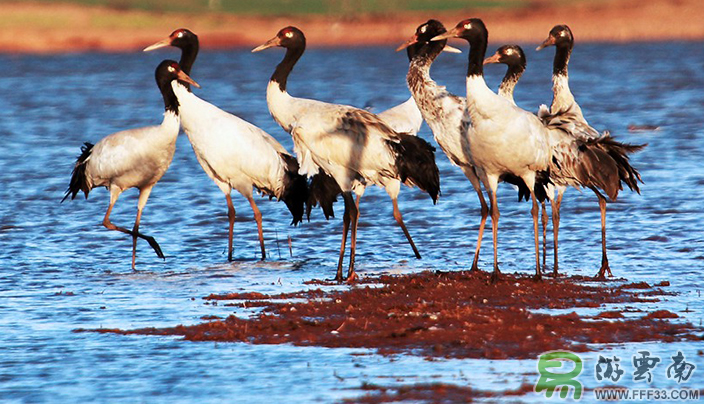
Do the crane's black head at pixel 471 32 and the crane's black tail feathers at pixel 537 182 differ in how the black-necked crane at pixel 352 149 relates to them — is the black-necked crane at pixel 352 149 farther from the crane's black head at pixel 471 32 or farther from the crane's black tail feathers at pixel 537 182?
the crane's black head at pixel 471 32

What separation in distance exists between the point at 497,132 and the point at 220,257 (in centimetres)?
375

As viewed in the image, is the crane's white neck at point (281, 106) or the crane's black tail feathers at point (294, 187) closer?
the crane's white neck at point (281, 106)

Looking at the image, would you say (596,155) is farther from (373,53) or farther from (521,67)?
(373,53)

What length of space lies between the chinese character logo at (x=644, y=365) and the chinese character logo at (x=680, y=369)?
0.35 ft

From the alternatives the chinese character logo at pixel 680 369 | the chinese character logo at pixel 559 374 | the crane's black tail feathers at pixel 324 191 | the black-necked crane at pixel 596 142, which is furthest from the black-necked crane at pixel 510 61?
the chinese character logo at pixel 680 369

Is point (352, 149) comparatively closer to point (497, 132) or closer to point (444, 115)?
point (444, 115)

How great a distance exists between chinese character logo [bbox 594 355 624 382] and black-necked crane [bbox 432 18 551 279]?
98.7 inches

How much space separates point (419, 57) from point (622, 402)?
480 centimetres

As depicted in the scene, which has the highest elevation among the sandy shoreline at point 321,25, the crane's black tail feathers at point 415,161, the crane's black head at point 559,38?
the crane's black head at point 559,38

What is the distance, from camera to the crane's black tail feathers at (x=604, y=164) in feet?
33.4

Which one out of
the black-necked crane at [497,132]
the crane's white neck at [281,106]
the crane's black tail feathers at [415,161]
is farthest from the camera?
the crane's white neck at [281,106]

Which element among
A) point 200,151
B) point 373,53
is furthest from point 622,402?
point 373,53

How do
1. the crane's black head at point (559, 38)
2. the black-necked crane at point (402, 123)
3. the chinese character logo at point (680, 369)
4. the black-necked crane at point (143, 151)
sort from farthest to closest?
the black-necked crane at point (143, 151) < the black-necked crane at point (402, 123) < the crane's black head at point (559, 38) < the chinese character logo at point (680, 369)

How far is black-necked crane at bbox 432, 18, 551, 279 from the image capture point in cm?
970
